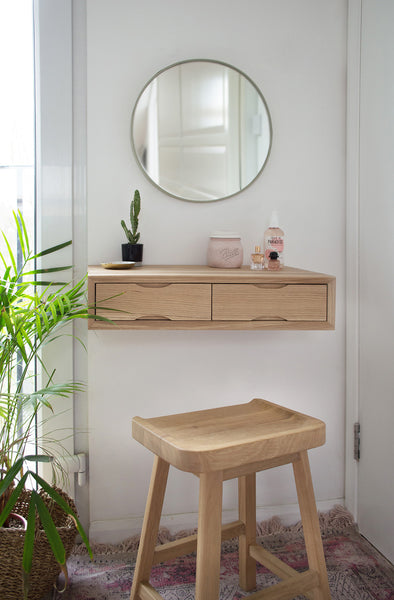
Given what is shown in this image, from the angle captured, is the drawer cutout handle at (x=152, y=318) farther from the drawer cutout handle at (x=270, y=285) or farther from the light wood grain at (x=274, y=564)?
the light wood grain at (x=274, y=564)

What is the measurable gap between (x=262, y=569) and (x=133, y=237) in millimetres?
1199

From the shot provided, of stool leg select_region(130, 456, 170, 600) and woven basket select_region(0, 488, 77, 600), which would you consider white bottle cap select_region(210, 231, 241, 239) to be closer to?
stool leg select_region(130, 456, 170, 600)

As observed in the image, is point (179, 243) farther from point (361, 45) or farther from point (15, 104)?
point (361, 45)

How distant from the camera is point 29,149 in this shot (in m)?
1.93

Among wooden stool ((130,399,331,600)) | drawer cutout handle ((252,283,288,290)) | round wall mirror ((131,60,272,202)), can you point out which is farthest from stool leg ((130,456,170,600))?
round wall mirror ((131,60,272,202))

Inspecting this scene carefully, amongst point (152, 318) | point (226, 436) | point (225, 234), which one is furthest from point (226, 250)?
point (226, 436)

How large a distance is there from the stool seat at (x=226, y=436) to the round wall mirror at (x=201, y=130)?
0.84 m

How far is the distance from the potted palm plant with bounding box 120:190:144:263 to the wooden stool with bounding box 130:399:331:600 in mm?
598

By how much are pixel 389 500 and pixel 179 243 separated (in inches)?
45.2

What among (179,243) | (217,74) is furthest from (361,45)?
(179,243)

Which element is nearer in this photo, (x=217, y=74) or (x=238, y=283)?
(x=238, y=283)

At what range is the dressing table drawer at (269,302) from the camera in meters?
1.70

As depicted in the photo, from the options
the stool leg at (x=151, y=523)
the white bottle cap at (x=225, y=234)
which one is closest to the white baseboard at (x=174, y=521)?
the stool leg at (x=151, y=523)

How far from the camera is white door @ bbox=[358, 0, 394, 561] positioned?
1.88m
